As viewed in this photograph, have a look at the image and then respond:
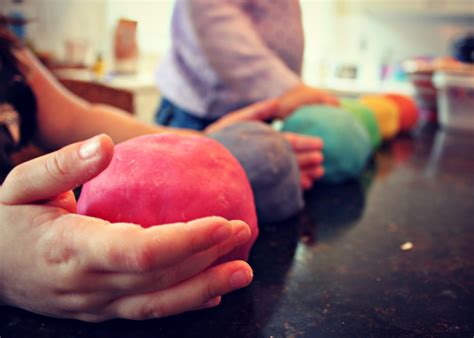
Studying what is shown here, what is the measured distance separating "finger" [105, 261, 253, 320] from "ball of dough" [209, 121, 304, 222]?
185 millimetres

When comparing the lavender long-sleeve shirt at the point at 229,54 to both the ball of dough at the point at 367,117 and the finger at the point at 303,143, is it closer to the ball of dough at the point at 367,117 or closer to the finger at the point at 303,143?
the finger at the point at 303,143

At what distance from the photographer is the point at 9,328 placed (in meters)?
0.25

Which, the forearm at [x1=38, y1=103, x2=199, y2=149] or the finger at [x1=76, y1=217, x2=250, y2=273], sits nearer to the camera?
the finger at [x1=76, y1=217, x2=250, y2=273]

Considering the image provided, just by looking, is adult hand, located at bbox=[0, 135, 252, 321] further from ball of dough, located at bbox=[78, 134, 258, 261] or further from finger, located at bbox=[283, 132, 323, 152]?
finger, located at bbox=[283, 132, 323, 152]

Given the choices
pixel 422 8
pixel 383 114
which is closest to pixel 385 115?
pixel 383 114

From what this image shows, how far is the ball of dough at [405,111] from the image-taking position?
1094mm

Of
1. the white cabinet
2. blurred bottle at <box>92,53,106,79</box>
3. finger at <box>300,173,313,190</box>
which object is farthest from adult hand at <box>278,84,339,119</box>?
the white cabinet

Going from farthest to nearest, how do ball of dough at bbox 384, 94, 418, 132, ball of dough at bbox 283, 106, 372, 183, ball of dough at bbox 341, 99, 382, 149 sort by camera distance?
ball of dough at bbox 384, 94, 418, 132 → ball of dough at bbox 341, 99, 382, 149 → ball of dough at bbox 283, 106, 372, 183

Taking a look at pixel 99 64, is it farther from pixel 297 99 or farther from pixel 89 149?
pixel 89 149

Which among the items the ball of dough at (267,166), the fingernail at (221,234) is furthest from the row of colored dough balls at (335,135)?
the fingernail at (221,234)

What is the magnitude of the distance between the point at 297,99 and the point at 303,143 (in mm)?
124

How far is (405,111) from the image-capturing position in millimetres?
1102

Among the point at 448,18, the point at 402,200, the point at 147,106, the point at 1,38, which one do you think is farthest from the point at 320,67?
the point at 1,38

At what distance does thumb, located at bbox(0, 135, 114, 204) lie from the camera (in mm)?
209
